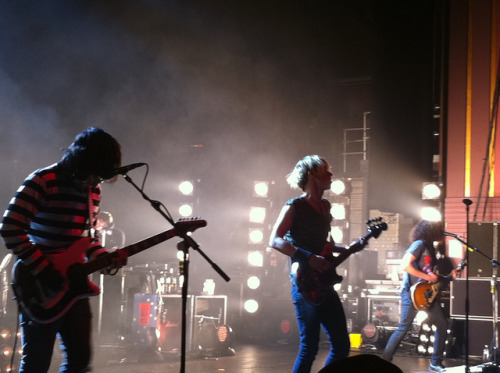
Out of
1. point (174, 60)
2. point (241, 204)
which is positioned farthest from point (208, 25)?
point (241, 204)

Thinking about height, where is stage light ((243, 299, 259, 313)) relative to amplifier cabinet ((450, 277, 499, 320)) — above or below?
below

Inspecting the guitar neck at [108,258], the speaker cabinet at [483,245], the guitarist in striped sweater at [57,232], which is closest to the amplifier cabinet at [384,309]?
the speaker cabinet at [483,245]

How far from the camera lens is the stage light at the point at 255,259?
13.0m

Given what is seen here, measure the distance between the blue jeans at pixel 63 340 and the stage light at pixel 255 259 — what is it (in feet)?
31.4

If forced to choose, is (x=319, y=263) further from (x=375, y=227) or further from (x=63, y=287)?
(x=63, y=287)

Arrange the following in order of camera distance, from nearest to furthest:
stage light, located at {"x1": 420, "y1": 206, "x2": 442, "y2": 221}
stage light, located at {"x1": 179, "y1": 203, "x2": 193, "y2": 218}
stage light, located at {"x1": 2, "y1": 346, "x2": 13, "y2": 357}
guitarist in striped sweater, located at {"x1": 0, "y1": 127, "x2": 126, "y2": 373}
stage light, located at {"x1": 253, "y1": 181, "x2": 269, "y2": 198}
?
guitarist in striped sweater, located at {"x1": 0, "y1": 127, "x2": 126, "y2": 373} → stage light, located at {"x1": 2, "y1": 346, "x2": 13, "y2": 357} → stage light, located at {"x1": 420, "y1": 206, "x2": 442, "y2": 221} → stage light, located at {"x1": 179, "y1": 203, "x2": 193, "y2": 218} → stage light, located at {"x1": 253, "y1": 181, "x2": 269, "y2": 198}

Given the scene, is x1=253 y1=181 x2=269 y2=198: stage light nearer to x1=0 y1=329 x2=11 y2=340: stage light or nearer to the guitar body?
x1=0 y1=329 x2=11 y2=340: stage light

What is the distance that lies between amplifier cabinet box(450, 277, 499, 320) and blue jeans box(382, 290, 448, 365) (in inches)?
62.0

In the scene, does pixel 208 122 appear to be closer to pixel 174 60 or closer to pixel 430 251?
pixel 174 60

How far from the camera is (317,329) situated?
428 centimetres

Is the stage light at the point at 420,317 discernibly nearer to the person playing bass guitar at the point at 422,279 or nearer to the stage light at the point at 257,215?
the person playing bass guitar at the point at 422,279

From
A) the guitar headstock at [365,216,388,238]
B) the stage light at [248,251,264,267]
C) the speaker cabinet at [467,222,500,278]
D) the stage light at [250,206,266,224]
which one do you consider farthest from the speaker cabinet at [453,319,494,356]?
the guitar headstock at [365,216,388,238]

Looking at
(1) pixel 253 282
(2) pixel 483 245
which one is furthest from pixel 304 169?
(1) pixel 253 282

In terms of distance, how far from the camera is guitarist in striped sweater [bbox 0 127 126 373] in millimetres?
3281
